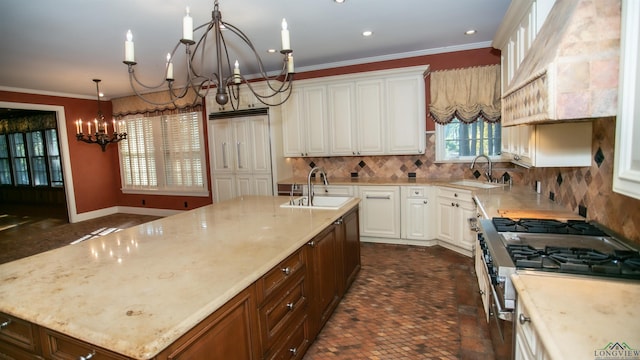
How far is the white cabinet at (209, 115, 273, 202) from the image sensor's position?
16.7 feet

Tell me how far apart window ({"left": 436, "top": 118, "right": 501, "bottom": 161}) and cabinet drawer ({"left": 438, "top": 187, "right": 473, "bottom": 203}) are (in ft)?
2.11

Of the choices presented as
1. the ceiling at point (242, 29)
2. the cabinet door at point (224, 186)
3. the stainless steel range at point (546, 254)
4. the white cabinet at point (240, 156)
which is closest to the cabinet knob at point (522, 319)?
the stainless steel range at point (546, 254)

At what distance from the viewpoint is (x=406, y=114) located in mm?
4430

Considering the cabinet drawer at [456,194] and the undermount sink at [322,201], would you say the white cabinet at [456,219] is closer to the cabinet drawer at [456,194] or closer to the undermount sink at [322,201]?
the cabinet drawer at [456,194]

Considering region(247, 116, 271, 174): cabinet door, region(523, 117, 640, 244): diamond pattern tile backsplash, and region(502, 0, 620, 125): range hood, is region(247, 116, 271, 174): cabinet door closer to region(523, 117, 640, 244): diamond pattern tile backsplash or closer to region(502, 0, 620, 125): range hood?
region(523, 117, 640, 244): diamond pattern tile backsplash

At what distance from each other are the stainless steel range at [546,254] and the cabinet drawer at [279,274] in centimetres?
106

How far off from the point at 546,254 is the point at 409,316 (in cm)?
142

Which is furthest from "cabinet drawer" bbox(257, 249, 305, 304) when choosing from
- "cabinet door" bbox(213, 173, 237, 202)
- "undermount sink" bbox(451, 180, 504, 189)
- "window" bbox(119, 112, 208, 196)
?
"window" bbox(119, 112, 208, 196)

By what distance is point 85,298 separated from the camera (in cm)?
129

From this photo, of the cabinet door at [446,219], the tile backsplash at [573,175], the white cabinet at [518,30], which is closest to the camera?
the tile backsplash at [573,175]

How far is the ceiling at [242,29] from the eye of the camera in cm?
283

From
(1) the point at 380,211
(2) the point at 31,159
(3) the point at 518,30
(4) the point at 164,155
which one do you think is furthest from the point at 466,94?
(2) the point at 31,159

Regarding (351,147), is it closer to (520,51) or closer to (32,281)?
(520,51)

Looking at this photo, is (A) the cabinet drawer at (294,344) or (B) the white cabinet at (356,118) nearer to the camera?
(A) the cabinet drawer at (294,344)
